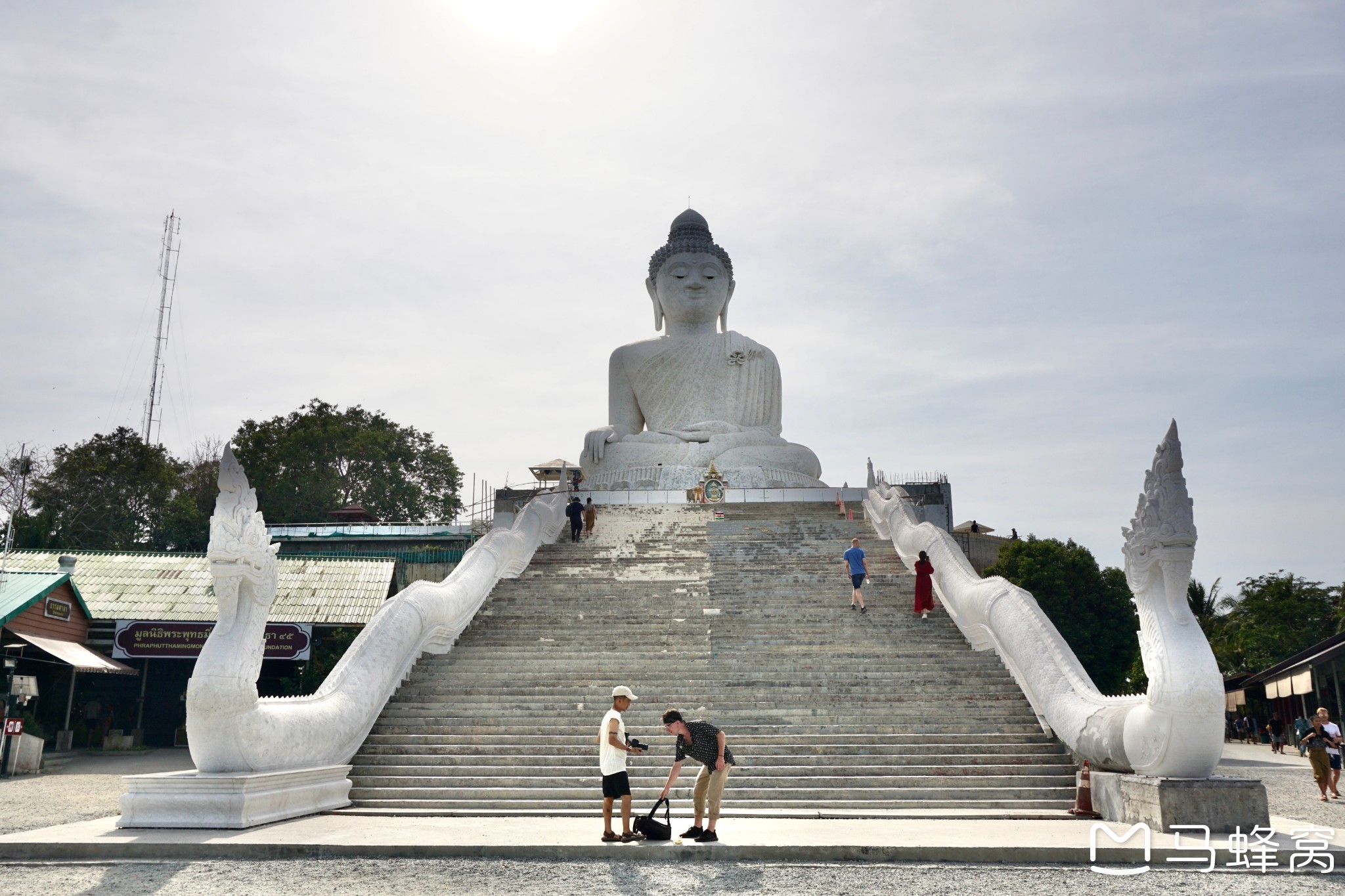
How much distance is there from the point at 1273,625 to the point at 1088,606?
13434mm

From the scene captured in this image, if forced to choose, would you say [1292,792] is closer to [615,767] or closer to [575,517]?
[615,767]

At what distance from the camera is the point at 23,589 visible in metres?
15.1

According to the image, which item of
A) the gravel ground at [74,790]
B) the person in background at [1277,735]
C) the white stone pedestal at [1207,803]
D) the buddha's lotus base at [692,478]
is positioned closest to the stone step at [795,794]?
the white stone pedestal at [1207,803]

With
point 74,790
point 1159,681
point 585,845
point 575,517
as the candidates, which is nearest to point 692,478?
point 575,517

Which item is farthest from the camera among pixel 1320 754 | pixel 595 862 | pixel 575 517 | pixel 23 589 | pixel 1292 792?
pixel 575 517

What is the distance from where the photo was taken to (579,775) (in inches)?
380

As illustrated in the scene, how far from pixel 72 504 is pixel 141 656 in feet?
55.0

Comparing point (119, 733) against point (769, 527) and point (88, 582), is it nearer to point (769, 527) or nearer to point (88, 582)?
point (88, 582)

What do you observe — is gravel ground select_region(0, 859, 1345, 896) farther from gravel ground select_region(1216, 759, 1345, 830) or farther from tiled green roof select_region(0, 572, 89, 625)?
tiled green roof select_region(0, 572, 89, 625)

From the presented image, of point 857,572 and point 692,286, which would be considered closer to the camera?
point 857,572

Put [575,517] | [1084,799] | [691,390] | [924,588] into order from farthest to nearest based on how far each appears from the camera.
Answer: [691,390]
[575,517]
[924,588]
[1084,799]

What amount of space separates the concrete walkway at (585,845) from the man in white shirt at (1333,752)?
14.1 ft

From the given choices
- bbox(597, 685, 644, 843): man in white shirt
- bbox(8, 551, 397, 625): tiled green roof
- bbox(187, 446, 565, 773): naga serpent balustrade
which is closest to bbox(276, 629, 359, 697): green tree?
bbox(8, 551, 397, 625): tiled green roof

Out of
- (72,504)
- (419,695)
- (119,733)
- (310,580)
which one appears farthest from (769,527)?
(72,504)
